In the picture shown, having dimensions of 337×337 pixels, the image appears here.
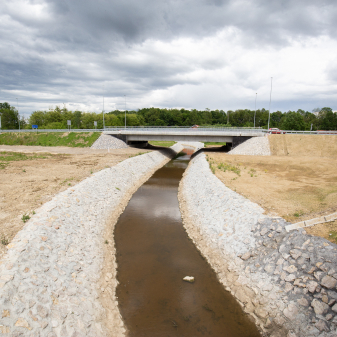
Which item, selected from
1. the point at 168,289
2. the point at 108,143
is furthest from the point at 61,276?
the point at 108,143

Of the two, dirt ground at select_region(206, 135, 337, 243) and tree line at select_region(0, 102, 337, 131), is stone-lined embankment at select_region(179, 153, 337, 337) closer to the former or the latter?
dirt ground at select_region(206, 135, 337, 243)

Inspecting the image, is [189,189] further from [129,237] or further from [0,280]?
[0,280]

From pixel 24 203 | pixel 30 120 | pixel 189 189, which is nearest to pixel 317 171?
pixel 189 189

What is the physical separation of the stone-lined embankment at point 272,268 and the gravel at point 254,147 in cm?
3992

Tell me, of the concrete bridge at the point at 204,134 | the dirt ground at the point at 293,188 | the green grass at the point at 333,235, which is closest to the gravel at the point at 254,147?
the concrete bridge at the point at 204,134

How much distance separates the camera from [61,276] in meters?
11.3

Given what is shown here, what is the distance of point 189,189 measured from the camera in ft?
98.5

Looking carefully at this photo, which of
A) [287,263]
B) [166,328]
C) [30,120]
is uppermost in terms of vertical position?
[30,120]

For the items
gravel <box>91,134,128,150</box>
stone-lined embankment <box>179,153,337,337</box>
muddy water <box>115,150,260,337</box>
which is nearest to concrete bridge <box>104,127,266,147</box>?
gravel <box>91,134,128,150</box>

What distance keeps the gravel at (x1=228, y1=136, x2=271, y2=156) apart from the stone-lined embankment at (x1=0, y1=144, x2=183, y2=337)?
45022 mm

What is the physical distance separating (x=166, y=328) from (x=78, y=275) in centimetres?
527

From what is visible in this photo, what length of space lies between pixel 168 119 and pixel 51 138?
366 ft

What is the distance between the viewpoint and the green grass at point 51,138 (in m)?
69.6

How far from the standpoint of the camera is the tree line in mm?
110688
